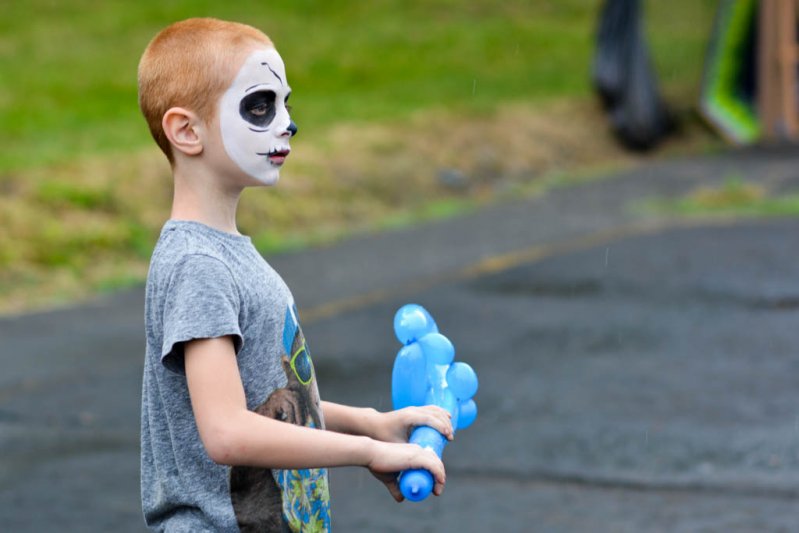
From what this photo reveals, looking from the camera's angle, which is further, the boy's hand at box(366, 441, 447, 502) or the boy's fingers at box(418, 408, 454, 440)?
the boy's fingers at box(418, 408, 454, 440)

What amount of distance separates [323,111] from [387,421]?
12.9 meters

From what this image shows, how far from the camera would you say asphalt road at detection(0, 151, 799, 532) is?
4.68 meters

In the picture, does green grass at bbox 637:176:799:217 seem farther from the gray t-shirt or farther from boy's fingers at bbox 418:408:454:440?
the gray t-shirt

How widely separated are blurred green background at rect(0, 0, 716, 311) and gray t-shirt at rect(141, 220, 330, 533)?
6460mm

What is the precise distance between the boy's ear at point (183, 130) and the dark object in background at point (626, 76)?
538 inches

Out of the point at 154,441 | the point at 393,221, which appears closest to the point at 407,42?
the point at 393,221

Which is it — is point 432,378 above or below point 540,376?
below

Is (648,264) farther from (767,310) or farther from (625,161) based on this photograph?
(625,161)

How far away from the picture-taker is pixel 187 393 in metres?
2.07

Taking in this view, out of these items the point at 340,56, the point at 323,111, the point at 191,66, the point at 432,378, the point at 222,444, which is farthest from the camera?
the point at 340,56

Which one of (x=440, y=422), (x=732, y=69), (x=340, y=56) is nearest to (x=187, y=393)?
(x=440, y=422)

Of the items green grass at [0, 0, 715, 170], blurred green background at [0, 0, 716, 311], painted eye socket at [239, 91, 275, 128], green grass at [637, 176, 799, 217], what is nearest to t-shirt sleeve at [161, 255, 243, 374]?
painted eye socket at [239, 91, 275, 128]

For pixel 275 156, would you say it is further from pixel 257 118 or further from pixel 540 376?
pixel 540 376

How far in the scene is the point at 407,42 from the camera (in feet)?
65.7
